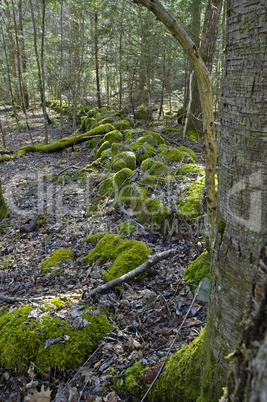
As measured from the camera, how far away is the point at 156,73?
17.8 meters

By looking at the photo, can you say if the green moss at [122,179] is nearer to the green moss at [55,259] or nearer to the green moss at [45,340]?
the green moss at [55,259]

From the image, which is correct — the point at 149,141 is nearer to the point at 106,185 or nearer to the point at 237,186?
the point at 106,185

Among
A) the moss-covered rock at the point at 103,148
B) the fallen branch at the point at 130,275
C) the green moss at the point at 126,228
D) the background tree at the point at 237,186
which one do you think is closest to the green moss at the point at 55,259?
the green moss at the point at 126,228

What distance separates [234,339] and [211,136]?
1818 millimetres

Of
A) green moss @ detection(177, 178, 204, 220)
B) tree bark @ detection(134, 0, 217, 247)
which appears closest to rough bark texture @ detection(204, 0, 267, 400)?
tree bark @ detection(134, 0, 217, 247)

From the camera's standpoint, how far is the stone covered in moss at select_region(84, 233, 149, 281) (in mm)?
3756

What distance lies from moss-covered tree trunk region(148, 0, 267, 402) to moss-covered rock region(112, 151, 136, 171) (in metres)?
6.05

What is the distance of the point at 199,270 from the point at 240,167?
7.84ft

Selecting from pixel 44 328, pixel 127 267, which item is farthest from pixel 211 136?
pixel 44 328

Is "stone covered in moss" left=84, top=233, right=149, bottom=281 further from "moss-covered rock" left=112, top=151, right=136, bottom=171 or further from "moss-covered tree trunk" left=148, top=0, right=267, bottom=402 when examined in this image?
"moss-covered rock" left=112, top=151, right=136, bottom=171

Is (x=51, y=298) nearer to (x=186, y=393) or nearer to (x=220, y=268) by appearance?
(x=186, y=393)

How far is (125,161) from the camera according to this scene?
7.50 m

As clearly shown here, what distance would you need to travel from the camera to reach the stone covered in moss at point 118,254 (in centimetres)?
376

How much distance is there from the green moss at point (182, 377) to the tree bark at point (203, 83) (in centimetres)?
133
